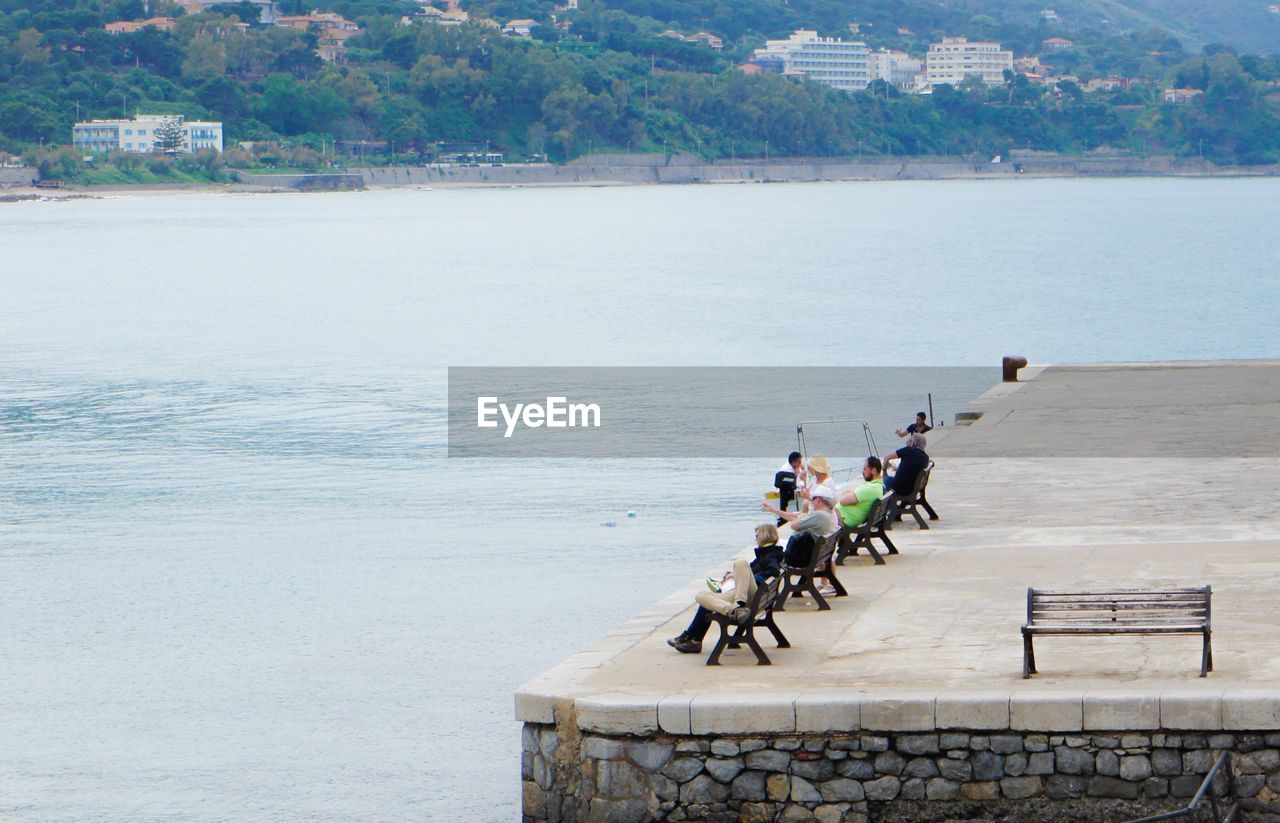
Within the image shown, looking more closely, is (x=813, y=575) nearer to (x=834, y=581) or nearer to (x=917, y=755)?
(x=834, y=581)

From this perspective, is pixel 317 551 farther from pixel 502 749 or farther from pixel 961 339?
pixel 961 339

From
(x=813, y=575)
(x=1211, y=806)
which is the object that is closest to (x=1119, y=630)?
(x=1211, y=806)

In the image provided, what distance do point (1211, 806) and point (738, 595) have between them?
11.0 feet

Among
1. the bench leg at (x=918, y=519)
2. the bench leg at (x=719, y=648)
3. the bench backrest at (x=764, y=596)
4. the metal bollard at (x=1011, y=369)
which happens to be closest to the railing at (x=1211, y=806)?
the bench backrest at (x=764, y=596)

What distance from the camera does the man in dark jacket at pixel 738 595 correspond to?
498 inches

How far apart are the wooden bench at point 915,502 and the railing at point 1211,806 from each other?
301 inches

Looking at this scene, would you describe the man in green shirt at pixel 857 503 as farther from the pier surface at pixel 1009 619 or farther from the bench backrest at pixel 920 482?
the bench backrest at pixel 920 482

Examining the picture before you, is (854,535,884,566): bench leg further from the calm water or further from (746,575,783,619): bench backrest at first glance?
(746,575,783,619): bench backrest

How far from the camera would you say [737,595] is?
1279 centimetres

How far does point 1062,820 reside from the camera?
36.8 feet

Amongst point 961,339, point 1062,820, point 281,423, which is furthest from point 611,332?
point 1062,820

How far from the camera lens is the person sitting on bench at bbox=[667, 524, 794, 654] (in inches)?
498

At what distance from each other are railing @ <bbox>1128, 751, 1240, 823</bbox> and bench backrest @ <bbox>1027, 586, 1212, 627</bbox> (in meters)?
1.11

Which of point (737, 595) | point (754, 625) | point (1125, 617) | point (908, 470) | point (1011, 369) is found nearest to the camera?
point (1125, 617)
